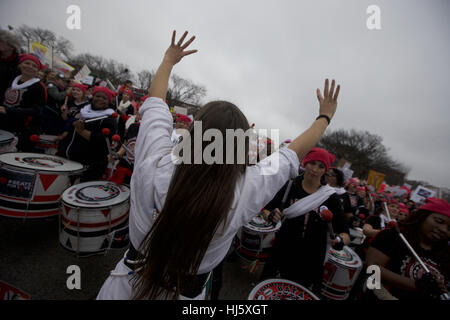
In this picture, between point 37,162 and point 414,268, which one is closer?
point 414,268

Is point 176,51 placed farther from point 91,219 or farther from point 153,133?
point 91,219

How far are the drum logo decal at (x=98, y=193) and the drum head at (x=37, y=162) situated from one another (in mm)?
348

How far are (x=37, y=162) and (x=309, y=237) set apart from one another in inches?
145

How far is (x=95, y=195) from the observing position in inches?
88.4

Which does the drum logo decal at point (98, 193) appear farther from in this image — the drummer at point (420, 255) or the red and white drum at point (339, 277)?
the drummer at point (420, 255)

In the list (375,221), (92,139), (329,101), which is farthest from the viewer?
Result: (375,221)

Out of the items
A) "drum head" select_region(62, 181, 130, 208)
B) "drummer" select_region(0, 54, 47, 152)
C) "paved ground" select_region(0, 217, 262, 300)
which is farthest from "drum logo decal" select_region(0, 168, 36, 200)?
"drummer" select_region(0, 54, 47, 152)

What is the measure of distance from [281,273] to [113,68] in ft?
170

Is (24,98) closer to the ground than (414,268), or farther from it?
farther from it

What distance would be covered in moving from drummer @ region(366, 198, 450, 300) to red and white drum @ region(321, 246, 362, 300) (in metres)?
0.56

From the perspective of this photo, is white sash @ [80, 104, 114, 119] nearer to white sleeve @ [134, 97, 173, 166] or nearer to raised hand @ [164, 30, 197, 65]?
raised hand @ [164, 30, 197, 65]

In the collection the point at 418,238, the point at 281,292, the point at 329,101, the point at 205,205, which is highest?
the point at 329,101

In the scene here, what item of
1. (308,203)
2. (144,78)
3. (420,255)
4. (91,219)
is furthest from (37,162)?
(144,78)

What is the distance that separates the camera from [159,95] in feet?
3.48
